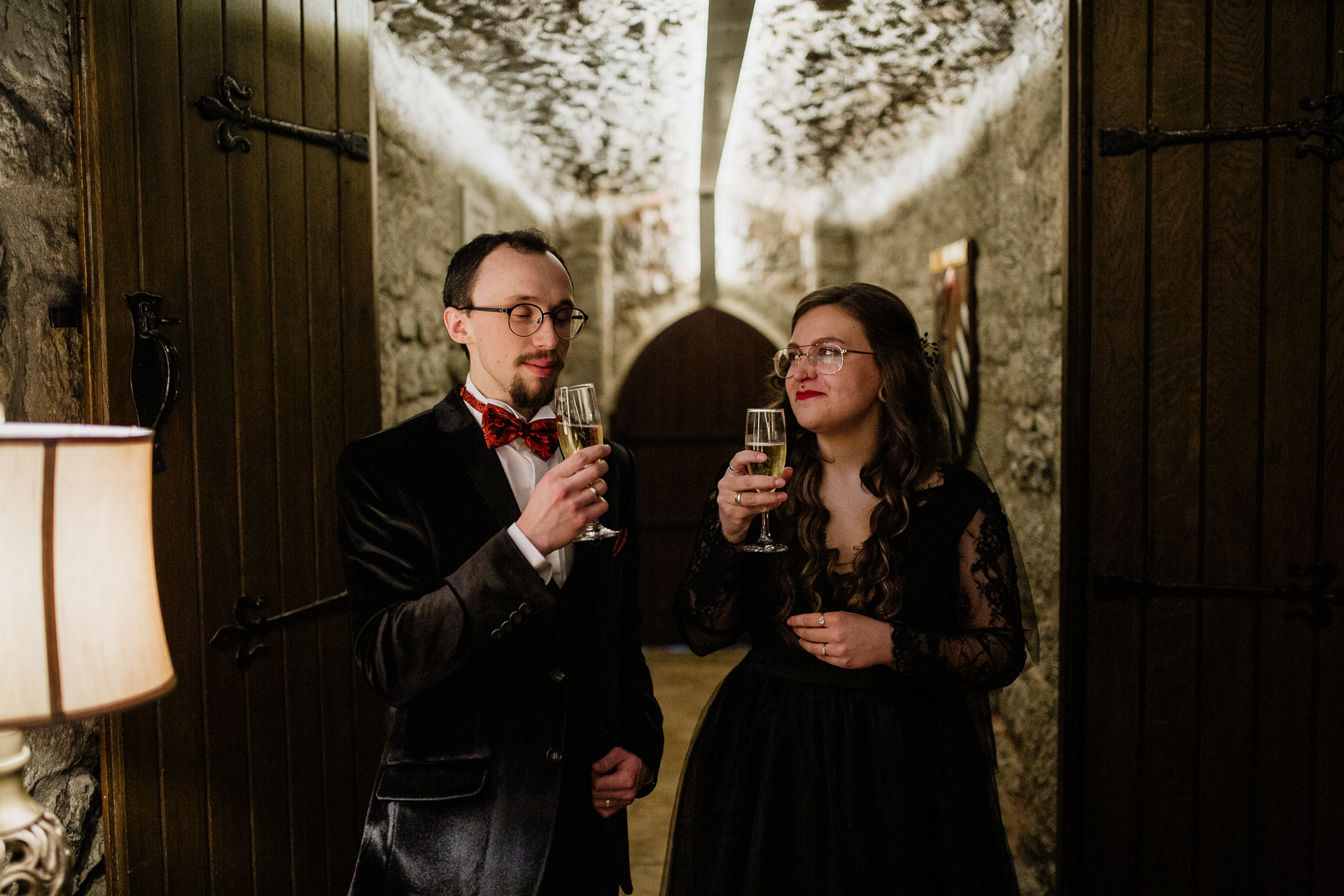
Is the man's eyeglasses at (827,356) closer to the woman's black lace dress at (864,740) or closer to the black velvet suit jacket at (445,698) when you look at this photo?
the woman's black lace dress at (864,740)

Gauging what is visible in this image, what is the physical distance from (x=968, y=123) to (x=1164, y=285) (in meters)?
1.81

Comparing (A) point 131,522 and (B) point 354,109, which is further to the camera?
(B) point 354,109

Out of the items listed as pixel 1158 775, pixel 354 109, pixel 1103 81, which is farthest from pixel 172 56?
pixel 1158 775

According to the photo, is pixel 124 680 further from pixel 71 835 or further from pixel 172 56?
pixel 172 56

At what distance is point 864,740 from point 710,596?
1.31ft

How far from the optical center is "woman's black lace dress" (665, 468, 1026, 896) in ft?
5.58

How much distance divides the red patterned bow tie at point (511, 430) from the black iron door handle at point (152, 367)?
1.82 feet

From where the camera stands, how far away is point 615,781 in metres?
1.71

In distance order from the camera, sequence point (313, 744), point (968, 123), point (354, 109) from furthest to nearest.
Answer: point (968, 123) → point (354, 109) → point (313, 744)

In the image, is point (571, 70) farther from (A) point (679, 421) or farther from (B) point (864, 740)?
(A) point (679, 421)

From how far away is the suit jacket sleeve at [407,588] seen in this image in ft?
4.79

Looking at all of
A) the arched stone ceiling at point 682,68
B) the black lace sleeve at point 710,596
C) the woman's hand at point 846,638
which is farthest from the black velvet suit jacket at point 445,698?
the arched stone ceiling at point 682,68

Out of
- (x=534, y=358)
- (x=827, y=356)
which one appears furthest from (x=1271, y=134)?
A: (x=534, y=358)

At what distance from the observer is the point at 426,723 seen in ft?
5.34
